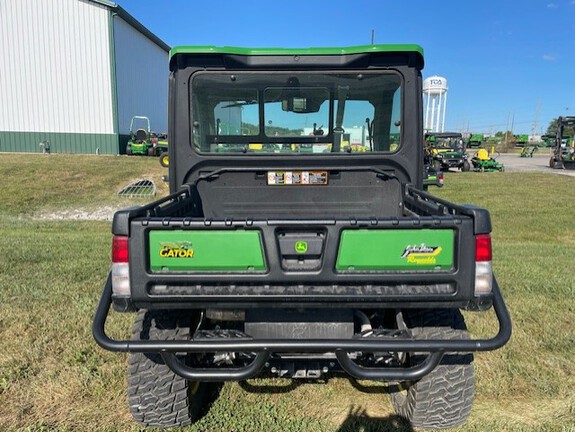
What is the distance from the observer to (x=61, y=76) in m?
22.2

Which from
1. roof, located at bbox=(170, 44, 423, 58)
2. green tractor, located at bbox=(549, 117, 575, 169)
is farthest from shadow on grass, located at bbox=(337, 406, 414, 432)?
green tractor, located at bbox=(549, 117, 575, 169)

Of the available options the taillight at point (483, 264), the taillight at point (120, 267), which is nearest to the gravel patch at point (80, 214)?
the taillight at point (120, 267)

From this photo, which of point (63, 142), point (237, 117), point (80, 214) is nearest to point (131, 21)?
point (63, 142)

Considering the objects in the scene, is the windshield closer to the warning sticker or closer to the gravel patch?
the warning sticker

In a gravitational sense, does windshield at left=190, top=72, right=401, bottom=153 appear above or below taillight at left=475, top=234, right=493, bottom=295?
above

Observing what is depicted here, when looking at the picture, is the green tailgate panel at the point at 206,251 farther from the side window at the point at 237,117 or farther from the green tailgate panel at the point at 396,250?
the side window at the point at 237,117

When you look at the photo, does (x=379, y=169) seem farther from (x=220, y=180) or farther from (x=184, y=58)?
(x=184, y=58)

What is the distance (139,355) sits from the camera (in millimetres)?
2510

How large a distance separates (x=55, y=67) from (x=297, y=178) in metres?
23.1

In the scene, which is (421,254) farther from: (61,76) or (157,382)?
(61,76)

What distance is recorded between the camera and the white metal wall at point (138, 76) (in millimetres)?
23344

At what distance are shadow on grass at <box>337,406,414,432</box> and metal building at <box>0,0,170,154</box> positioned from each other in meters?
22.4

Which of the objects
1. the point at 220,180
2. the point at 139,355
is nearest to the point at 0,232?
the point at 220,180

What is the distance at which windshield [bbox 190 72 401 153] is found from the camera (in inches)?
128
